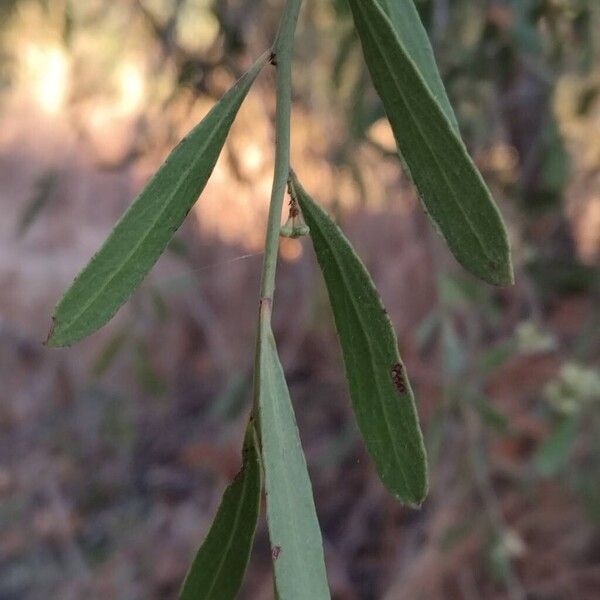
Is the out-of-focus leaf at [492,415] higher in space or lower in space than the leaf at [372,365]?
higher

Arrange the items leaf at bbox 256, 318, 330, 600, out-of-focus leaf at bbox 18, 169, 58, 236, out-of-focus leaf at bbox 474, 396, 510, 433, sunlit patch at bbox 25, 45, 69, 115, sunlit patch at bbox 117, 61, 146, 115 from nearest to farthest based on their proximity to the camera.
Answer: leaf at bbox 256, 318, 330, 600 → out-of-focus leaf at bbox 474, 396, 510, 433 → out-of-focus leaf at bbox 18, 169, 58, 236 → sunlit patch at bbox 25, 45, 69, 115 → sunlit patch at bbox 117, 61, 146, 115

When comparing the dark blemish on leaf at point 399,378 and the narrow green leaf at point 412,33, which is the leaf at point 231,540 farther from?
the narrow green leaf at point 412,33

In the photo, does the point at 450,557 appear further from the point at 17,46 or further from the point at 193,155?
the point at 193,155

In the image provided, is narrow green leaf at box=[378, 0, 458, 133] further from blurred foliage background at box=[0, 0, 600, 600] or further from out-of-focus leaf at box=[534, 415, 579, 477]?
out-of-focus leaf at box=[534, 415, 579, 477]

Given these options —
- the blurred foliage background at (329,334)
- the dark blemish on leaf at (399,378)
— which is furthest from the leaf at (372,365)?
the blurred foliage background at (329,334)

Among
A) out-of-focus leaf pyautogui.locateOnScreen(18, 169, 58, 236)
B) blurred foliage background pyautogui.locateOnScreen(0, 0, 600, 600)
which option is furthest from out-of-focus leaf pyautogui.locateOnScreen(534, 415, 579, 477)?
out-of-focus leaf pyautogui.locateOnScreen(18, 169, 58, 236)

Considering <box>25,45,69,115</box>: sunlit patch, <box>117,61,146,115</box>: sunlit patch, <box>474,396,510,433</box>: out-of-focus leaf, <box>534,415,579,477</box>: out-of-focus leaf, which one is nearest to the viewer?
<box>474,396,510,433</box>: out-of-focus leaf
